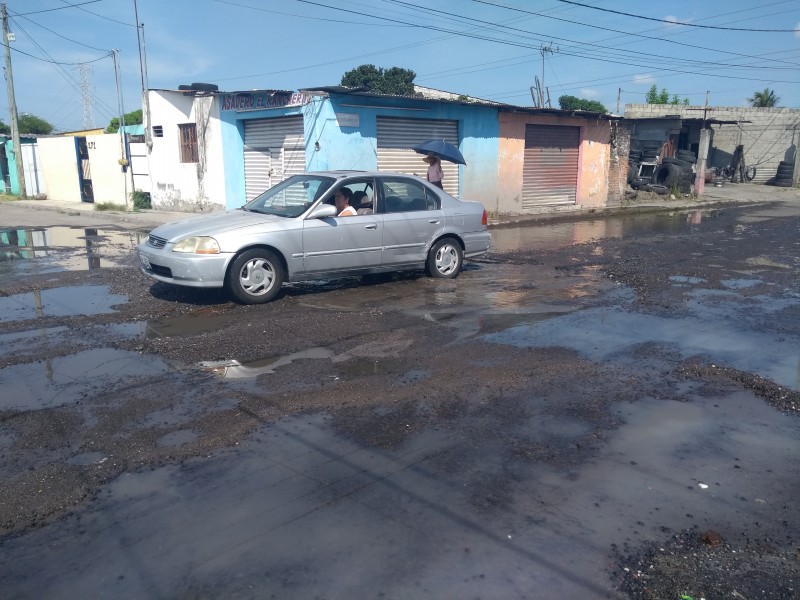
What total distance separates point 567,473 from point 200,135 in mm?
17985

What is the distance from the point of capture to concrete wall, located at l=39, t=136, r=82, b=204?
89.9 feet

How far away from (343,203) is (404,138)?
9281 millimetres

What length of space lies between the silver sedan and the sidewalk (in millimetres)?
6587

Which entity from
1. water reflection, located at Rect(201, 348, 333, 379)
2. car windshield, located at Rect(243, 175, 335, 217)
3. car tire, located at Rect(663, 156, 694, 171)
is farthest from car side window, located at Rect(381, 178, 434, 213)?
car tire, located at Rect(663, 156, 694, 171)

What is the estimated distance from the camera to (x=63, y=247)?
13859mm

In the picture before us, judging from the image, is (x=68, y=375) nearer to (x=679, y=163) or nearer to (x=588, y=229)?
(x=588, y=229)

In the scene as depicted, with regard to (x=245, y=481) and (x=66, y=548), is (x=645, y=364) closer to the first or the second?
(x=245, y=481)

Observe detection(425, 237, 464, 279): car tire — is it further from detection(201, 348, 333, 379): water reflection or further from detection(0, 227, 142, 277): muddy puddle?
detection(0, 227, 142, 277): muddy puddle

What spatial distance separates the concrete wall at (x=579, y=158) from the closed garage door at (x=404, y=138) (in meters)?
2.52

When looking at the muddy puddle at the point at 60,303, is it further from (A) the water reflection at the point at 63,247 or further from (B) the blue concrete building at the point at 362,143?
(B) the blue concrete building at the point at 362,143

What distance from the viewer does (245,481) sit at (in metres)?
4.14

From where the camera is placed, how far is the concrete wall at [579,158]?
69.1ft

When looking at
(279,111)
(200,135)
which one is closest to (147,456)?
(279,111)

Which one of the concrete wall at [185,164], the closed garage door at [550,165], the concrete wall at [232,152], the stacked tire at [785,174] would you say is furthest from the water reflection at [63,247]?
the stacked tire at [785,174]
